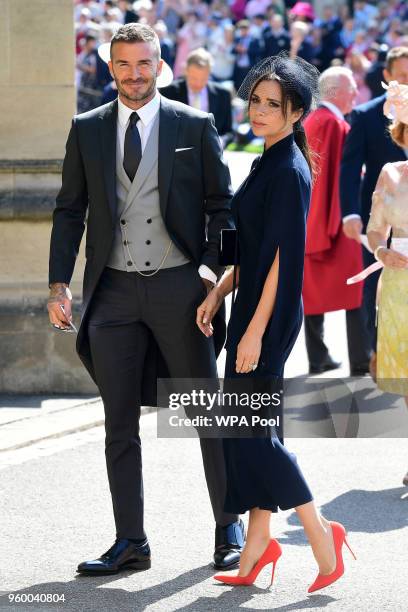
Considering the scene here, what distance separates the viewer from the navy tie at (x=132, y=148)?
19.0 feet

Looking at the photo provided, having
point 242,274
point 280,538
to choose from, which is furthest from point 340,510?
point 242,274

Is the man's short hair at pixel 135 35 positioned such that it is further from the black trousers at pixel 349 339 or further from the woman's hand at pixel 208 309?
the black trousers at pixel 349 339

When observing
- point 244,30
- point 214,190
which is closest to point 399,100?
point 214,190

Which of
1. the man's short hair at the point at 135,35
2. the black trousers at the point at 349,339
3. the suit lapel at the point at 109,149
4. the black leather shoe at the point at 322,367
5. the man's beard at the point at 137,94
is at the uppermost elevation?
the man's short hair at the point at 135,35

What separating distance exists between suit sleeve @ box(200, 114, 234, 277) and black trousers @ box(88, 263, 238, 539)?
13cm

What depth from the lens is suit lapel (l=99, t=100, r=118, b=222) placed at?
5.75 meters

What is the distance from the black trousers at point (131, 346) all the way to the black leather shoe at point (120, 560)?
4cm

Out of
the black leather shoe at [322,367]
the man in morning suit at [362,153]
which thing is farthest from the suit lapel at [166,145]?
the black leather shoe at [322,367]

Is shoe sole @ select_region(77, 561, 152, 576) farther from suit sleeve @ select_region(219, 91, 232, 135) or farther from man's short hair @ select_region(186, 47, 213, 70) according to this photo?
suit sleeve @ select_region(219, 91, 232, 135)

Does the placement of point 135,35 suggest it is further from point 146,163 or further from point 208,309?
point 208,309

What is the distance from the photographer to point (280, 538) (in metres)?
6.31

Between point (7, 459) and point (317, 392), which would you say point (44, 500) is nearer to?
point (7, 459)

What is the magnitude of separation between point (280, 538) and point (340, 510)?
1.77ft

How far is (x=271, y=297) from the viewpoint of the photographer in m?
5.40
